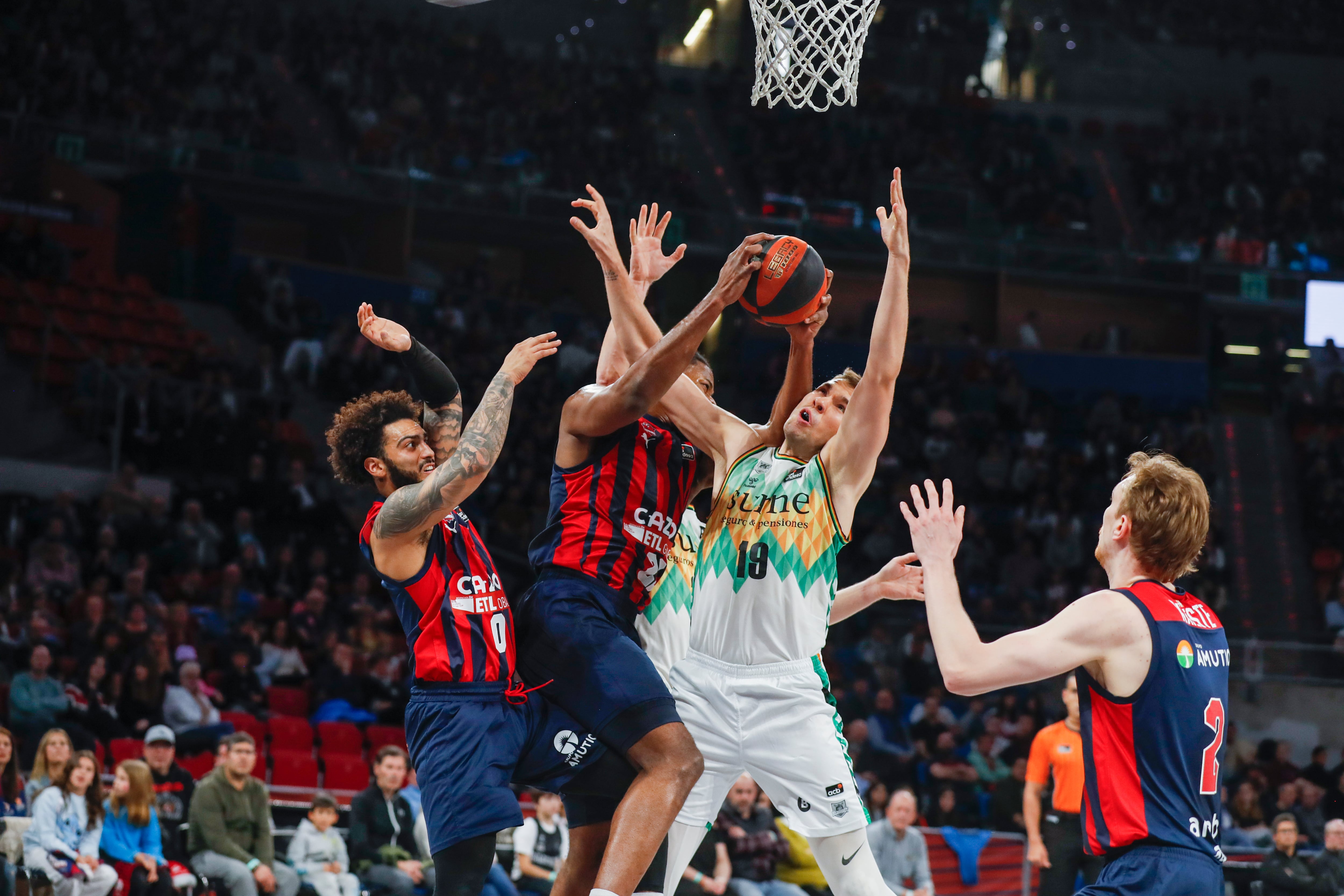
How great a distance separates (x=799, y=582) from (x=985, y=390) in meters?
16.7

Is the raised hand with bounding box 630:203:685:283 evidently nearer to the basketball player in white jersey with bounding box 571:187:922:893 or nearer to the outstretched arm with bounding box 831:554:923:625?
the basketball player in white jersey with bounding box 571:187:922:893

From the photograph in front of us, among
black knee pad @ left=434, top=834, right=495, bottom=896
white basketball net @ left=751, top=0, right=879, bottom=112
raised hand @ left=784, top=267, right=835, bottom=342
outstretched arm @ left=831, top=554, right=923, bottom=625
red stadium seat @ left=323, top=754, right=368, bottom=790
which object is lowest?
red stadium seat @ left=323, top=754, right=368, bottom=790

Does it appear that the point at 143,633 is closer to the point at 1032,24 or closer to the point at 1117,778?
the point at 1117,778

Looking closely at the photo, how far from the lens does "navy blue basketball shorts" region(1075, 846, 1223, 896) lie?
3.62 meters

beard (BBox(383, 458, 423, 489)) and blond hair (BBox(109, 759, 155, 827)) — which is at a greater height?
beard (BBox(383, 458, 423, 489))

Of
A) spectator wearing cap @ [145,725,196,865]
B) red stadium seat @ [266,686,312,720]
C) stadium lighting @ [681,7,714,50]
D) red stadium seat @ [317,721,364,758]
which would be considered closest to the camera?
spectator wearing cap @ [145,725,196,865]

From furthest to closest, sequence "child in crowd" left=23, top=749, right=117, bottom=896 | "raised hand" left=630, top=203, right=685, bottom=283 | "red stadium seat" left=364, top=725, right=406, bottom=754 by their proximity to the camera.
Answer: "red stadium seat" left=364, top=725, right=406, bottom=754, "child in crowd" left=23, top=749, right=117, bottom=896, "raised hand" left=630, top=203, right=685, bottom=283

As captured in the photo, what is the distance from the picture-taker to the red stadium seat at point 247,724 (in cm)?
1167

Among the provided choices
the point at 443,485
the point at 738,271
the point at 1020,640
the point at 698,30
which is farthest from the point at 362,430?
the point at 698,30

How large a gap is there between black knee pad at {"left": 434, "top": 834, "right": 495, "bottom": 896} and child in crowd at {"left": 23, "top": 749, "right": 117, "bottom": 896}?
539 centimetres

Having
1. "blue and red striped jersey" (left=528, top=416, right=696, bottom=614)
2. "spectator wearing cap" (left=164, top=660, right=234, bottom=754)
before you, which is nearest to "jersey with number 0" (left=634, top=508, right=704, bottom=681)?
"blue and red striped jersey" (left=528, top=416, right=696, bottom=614)

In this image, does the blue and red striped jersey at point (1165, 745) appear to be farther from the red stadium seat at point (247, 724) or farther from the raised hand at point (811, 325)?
the red stadium seat at point (247, 724)

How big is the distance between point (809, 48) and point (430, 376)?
287 cm

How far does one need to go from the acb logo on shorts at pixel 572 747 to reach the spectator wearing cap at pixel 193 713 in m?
7.04
